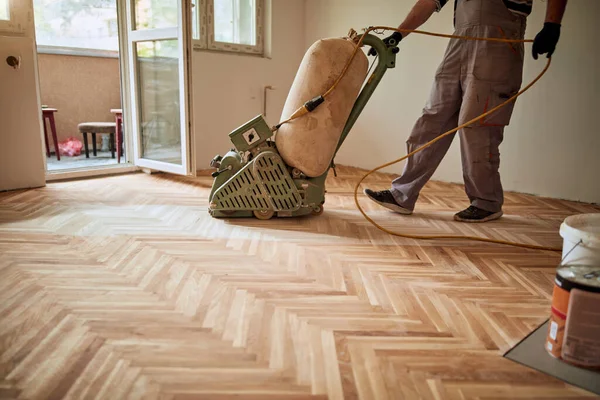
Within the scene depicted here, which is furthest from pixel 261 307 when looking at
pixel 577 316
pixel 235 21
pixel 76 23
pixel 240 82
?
pixel 76 23

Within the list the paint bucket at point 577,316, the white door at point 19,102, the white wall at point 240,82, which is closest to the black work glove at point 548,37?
the paint bucket at point 577,316

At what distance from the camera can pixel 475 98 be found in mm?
2201

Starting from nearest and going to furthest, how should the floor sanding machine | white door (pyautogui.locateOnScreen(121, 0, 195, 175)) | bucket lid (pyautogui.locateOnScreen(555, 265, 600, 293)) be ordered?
bucket lid (pyautogui.locateOnScreen(555, 265, 600, 293))
the floor sanding machine
white door (pyautogui.locateOnScreen(121, 0, 195, 175))

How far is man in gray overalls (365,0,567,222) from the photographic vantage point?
2.13 meters

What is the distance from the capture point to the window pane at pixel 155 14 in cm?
305

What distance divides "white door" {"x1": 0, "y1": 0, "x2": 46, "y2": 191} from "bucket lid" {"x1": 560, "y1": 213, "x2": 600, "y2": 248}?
9.47 ft

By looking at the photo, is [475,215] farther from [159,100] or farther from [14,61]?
[14,61]

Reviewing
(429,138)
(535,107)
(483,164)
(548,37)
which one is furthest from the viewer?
(535,107)

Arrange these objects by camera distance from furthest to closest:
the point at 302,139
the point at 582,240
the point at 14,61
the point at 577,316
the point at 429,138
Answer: the point at 14,61, the point at 429,138, the point at 302,139, the point at 582,240, the point at 577,316

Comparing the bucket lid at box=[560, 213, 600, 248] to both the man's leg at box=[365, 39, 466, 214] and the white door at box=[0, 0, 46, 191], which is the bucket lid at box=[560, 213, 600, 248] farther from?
the white door at box=[0, 0, 46, 191]

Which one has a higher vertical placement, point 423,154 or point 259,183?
point 423,154

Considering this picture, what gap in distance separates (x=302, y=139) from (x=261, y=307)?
0.99 meters

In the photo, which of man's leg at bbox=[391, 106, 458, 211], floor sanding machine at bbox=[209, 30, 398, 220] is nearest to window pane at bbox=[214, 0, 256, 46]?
floor sanding machine at bbox=[209, 30, 398, 220]

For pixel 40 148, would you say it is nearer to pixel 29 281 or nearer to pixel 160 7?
pixel 160 7
